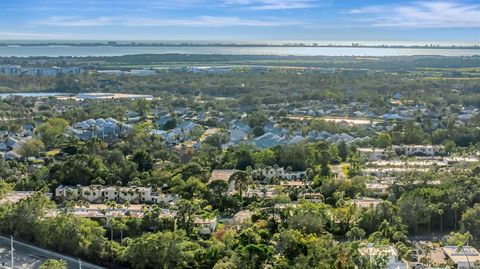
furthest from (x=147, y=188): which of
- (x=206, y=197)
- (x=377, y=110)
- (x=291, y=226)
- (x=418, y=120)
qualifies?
(x=377, y=110)

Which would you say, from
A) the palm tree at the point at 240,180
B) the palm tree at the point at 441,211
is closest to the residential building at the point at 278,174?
the palm tree at the point at 240,180

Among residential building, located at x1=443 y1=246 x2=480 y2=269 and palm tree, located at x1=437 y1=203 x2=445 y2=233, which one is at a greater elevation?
palm tree, located at x1=437 y1=203 x2=445 y2=233

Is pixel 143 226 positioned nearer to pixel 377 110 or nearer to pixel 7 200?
pixel 7 200

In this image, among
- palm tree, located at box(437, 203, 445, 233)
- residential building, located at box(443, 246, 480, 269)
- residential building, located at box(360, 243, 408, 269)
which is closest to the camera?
residential building, located at box(360, 243, 408, 269)

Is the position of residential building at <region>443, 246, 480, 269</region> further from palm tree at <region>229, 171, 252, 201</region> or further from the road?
the road

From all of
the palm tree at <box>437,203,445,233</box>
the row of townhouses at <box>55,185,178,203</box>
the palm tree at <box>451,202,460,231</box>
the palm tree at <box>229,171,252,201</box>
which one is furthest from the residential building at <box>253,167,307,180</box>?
the palm tree at <box>451,202,460,231</box>

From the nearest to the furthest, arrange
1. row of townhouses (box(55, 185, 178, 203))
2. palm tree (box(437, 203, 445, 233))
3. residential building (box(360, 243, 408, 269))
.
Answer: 1. residential building (box(360, 243, 408, 269))
2. palm tree (box(437, 203, 445, 233))
3. row of townhouses (box(55, 185, 178, 203))

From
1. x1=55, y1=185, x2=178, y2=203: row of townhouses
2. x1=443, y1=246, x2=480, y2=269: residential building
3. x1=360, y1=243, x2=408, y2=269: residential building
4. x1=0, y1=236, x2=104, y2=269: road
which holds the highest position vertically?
x1=360, y1=243, x2=408, y2=269: residential building

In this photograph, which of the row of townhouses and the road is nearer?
the road

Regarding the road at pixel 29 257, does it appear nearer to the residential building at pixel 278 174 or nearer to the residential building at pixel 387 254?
the residential building at pixel 387 254

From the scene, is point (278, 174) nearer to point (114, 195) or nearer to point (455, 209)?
point (114, 195)
